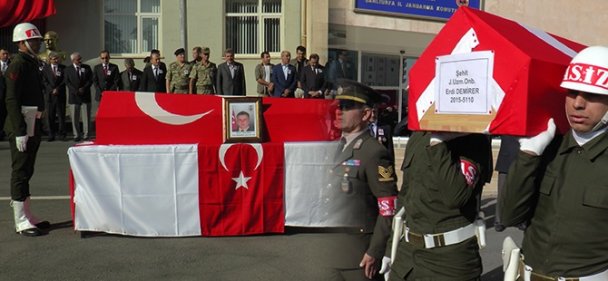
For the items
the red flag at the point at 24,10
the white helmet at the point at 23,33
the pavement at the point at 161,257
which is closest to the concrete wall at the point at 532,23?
the pavement at the point at 161,257

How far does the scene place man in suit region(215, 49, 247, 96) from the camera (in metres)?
10.1

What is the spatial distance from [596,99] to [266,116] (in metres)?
3.13

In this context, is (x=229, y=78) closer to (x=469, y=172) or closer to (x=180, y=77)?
A: (x=180, y=77)

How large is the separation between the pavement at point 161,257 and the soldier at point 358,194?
1497mm

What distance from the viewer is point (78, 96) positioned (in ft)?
35.9

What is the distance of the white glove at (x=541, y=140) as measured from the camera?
1.96 meters

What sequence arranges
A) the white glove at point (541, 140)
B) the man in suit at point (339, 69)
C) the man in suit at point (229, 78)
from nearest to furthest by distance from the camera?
the man in suit at point (339, 69)
the white glove at point (541, 140)
the man in suit at point (229, 78)

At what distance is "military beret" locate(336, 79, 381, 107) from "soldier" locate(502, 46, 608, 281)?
54 cm

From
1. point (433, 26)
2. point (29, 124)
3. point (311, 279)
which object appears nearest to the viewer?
point (311, 279)

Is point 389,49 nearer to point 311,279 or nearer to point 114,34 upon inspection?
point 311,279

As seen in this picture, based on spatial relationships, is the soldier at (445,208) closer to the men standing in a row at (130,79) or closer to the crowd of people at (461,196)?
the crowd of people at (461,196)

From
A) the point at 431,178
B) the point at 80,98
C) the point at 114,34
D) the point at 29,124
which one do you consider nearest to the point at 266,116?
the point at 29,124

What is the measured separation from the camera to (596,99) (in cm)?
194

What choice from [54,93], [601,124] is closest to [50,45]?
[54,93]
